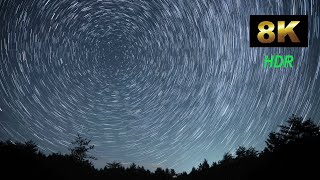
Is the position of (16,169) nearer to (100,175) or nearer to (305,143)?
(100,175)

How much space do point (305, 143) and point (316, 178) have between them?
408 cm

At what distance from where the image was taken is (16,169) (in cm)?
1481

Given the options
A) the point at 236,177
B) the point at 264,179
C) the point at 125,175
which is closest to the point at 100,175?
the point at 125,175

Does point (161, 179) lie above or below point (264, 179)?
above

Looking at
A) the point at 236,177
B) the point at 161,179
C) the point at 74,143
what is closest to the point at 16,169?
the point at 161,179

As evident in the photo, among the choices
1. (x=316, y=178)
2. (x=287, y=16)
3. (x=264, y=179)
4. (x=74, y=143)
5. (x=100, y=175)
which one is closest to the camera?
(x=316, y=178)

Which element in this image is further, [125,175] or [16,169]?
[125,175]

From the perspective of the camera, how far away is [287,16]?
1291 centimetres

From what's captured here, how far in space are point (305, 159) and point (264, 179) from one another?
2644mm

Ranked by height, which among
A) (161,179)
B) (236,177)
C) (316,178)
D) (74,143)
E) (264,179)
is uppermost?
(74,143)

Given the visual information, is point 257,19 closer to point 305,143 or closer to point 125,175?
point 305,143

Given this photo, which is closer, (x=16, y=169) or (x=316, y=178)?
(x=316, y=178)

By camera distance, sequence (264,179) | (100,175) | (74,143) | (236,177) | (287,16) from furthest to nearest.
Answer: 1. (74,143)
2. (100,175)
3. (236,177)
4. (264,179)
5. (287,16)

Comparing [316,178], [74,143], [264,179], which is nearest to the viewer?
[316,178]
